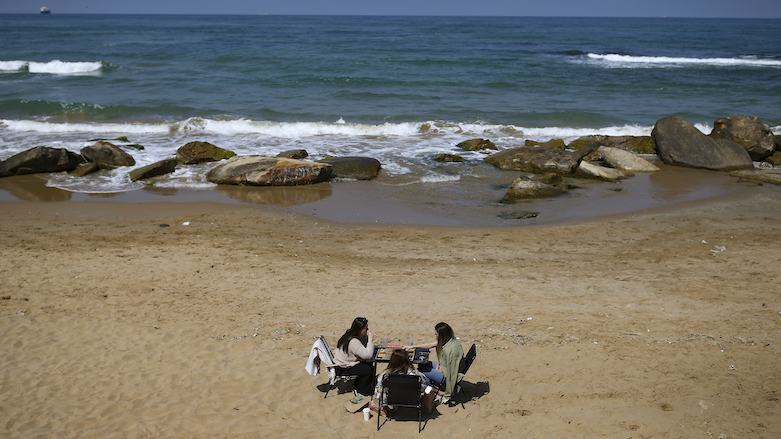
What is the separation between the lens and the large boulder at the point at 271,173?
49.3 feet

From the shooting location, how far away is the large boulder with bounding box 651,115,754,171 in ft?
55.7

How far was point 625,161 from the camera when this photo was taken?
17.1 m

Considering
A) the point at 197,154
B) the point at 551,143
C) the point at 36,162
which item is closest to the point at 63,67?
the point at 36,162

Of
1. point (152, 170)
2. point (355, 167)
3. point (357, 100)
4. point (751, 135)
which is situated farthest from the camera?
point (357, 100)

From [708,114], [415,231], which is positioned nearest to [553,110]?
[708,114]

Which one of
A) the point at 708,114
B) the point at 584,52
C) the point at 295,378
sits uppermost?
the point at 584,52

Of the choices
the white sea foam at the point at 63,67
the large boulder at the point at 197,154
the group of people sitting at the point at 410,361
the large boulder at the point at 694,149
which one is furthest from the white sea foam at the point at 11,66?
the group of people sitting at the point at 410,361

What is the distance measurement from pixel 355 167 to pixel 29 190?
28.2 ft

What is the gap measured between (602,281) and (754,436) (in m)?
4.02

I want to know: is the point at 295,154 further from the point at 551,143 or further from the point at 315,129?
the point at 551,143

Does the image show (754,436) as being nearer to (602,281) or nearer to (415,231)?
(602,281)

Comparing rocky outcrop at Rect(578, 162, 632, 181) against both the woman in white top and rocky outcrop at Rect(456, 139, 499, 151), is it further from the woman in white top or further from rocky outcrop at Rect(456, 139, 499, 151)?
the woman in white top

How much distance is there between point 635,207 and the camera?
44.5ft

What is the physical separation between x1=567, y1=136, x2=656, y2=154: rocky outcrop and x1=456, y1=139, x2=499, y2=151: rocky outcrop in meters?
2.79
